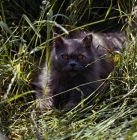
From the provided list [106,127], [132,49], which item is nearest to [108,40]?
[132,49]

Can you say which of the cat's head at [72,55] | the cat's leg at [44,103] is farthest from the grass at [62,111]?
the cat's head at [72,55]

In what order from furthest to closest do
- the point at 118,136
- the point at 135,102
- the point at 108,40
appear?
the point at 108,40 < the point at 135,102 < the point at 118,136

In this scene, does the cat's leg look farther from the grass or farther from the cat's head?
the cat's head

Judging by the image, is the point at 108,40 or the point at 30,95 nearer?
the point at 30,95

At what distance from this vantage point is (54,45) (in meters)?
4.08

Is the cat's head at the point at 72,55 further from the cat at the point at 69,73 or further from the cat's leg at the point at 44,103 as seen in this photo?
the cat's leg at the point at 44,103

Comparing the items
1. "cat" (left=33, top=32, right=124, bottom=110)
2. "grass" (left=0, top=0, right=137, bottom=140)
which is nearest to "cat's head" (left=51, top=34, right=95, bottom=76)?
"cat" (left=33, top=32, right=124, bottom=110)

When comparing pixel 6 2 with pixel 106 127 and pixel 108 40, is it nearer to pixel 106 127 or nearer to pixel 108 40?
pixel 108 40

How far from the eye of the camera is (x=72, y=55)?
393cm

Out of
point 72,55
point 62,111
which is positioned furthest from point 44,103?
point 72,55

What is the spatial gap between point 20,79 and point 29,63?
0.32 meters

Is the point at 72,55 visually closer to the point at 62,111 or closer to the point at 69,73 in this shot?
the point at 69,73

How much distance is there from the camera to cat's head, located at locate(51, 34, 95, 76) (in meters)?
3.90

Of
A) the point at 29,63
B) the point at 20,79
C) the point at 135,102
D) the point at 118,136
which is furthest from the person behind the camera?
the point at 29,63
